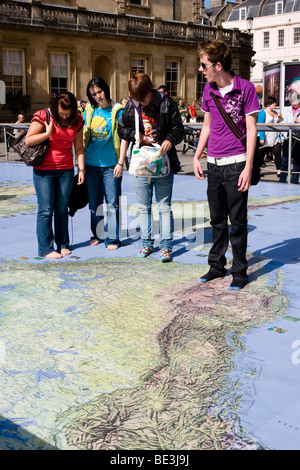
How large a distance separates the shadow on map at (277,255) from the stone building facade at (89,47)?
20501 mm

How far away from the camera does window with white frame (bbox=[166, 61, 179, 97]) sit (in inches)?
1243

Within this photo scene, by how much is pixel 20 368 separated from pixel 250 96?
2520mm

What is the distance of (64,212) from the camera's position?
5805 millimetres

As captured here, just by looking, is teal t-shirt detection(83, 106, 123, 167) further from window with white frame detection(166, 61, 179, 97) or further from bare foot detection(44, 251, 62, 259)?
window with white frame detection(166, 61, 179, 97)

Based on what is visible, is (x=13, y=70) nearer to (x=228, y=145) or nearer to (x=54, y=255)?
(x=54, y=255)

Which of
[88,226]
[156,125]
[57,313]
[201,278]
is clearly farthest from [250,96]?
[88,226]

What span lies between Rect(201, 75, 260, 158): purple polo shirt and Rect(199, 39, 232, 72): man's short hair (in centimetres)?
15

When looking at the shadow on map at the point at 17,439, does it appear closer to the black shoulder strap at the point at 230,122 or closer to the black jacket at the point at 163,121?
the black shoulder strap at the point at 230,122

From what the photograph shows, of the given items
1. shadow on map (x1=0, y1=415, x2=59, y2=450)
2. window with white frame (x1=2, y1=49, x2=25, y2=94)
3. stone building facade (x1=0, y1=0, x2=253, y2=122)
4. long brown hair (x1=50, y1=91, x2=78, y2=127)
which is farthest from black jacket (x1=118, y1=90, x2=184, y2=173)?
window with white frame (x1=2, y1=49, x2=25, y2=94)

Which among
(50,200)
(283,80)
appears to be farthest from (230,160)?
(283,80)

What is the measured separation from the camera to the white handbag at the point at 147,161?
5129 mm

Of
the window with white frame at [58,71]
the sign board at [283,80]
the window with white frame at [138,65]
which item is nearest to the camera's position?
the sign board at [283,80]

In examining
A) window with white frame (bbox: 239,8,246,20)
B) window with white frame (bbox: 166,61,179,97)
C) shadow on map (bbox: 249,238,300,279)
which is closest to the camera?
shadow on map (bbox: 249,238,300,279)

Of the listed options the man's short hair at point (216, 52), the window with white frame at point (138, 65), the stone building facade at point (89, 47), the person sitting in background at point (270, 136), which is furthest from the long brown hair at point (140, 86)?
the window with white frame at point (138, 65)
